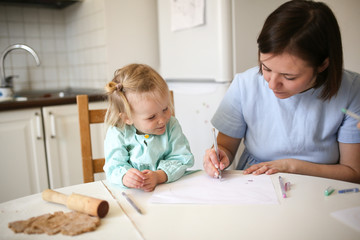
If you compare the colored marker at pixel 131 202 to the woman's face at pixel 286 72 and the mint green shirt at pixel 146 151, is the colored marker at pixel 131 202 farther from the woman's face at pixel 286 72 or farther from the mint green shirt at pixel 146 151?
the woman's face at pixel 286 72

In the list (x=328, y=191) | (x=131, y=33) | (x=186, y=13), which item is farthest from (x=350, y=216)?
(x=131, y=33)

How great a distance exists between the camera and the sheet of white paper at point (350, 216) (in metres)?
0.62

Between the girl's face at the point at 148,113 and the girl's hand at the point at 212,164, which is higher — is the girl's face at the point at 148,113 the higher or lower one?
the higher one

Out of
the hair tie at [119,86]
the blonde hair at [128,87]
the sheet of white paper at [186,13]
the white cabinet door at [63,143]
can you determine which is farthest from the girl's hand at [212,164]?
the white cabinet door at [63,143]

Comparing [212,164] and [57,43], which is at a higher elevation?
[57,43]

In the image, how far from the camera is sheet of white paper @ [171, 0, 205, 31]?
1727mm

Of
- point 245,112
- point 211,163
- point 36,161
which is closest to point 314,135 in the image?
point 245,112

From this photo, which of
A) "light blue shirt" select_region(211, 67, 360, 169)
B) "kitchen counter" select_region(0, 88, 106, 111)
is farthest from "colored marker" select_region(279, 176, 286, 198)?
"kitchen counter" select_region(0, 88, 106, 111)

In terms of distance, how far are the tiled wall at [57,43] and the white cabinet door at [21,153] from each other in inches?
22.4

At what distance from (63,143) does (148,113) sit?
1.20 metres

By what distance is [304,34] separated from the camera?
2.82 ft

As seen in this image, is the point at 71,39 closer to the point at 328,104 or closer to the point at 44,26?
the point at 44,26

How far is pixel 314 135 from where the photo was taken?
41.1 inches

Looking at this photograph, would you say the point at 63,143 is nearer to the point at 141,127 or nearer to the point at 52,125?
the point at 52,125
